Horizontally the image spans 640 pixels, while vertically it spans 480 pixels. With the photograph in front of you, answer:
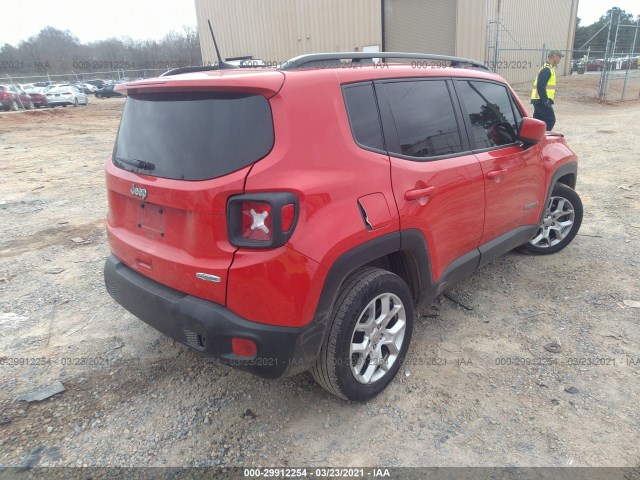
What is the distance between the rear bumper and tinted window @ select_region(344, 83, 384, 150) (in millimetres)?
1036

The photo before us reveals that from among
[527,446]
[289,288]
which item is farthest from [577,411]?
[289,288]

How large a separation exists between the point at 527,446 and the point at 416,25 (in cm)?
2312

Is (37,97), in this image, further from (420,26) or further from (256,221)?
(256,221)

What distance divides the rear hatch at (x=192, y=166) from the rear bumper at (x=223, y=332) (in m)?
0.07

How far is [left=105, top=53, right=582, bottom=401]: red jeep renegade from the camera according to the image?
2032 millimetres

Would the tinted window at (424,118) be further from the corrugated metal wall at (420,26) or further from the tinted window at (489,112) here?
the corrugated metal wall at (420,26)

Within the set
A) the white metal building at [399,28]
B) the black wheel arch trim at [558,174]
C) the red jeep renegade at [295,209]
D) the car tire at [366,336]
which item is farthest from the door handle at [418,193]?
the white metal building at [399,28]

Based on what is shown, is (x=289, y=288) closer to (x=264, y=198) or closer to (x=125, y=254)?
(x=264, y=198)

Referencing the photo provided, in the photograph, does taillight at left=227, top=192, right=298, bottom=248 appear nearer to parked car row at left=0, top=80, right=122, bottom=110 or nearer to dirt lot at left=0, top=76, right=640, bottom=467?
dirt lot at left=0, top=76, right=640, bottom=467

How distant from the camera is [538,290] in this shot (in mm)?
3791

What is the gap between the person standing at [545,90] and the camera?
8883 millimetres

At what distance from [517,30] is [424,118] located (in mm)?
24154

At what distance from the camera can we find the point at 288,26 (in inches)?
1019

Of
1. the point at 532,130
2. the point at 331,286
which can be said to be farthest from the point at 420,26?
the point at 331,286
